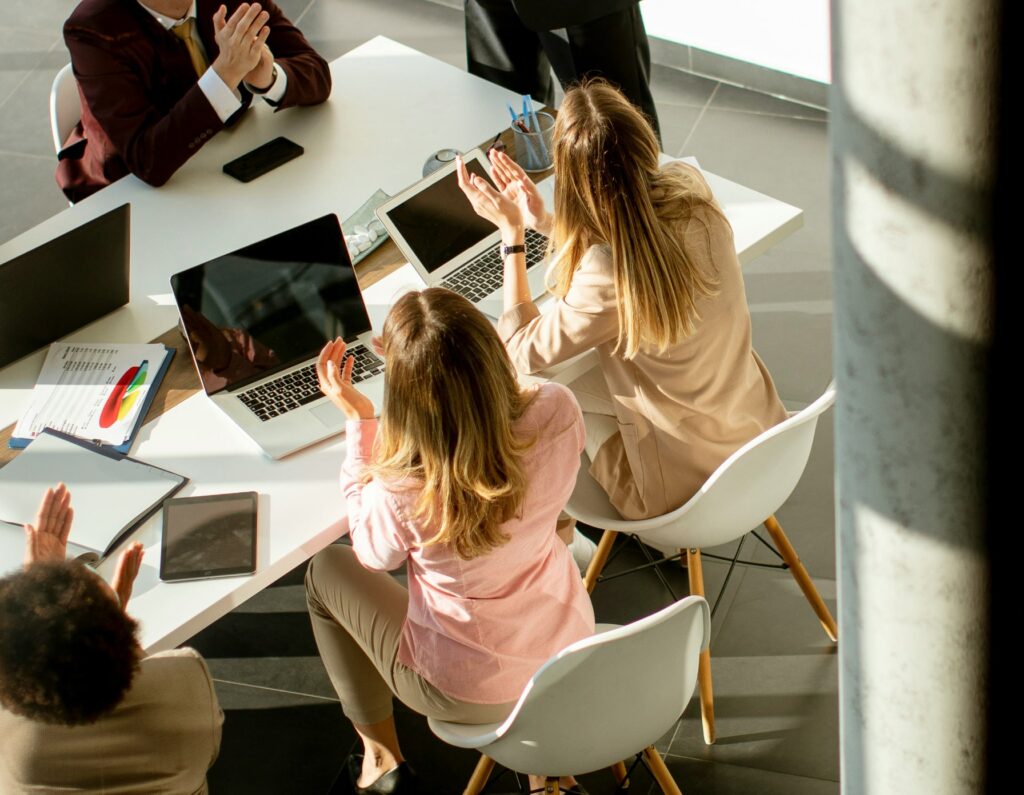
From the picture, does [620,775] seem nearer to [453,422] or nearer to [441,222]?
[453,422]

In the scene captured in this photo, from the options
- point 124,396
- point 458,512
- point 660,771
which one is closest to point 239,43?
point 124,396

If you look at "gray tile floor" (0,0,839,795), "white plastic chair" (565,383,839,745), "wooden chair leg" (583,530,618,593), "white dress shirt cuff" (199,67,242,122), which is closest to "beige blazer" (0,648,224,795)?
"gray tile floor" (0,0,839,795)

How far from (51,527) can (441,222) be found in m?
1.01

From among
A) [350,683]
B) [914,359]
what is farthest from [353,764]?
[914,359]

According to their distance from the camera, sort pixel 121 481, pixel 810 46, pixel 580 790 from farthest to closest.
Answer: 1. pixel 810 46
2. pixel 580 790
3. pixel 121 481

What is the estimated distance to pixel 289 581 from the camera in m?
3.04

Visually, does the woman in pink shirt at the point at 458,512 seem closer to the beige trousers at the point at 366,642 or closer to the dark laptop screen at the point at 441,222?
the beige trousers at the point at 366,642

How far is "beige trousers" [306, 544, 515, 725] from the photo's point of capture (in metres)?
2.04

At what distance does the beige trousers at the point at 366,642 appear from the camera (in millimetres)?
2043

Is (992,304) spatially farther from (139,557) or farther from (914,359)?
(139,557)

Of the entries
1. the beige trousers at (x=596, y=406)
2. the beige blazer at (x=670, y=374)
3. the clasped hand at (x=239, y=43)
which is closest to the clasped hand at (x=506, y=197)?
the beige blazer at (x=670, y=374)

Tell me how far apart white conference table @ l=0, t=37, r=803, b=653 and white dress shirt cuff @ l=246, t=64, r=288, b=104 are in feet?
0.25

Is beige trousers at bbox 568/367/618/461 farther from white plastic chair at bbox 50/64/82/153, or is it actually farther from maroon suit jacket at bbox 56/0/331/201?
white plastic chair at bbox 50/64/82/153

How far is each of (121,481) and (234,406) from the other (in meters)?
0.26
